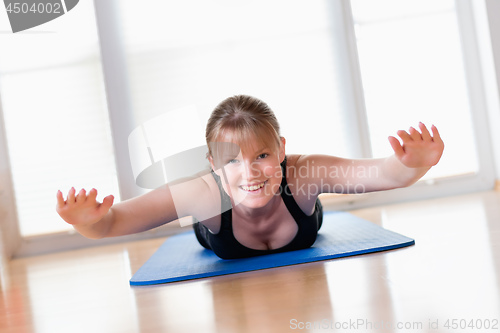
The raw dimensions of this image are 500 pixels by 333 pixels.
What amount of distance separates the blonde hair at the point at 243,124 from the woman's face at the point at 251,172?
2 centimetres

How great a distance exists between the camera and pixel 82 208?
1383 millimetres

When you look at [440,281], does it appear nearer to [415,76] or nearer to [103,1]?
[415,76]

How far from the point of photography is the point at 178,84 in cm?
318

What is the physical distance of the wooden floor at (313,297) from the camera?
95 centimetres

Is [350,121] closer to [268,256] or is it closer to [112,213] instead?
[268,256]

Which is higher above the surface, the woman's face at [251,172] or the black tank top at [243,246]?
the woman's face at [251,172]

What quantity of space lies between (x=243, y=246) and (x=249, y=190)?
27 centimetres

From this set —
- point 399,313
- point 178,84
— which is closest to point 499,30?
point 178,84

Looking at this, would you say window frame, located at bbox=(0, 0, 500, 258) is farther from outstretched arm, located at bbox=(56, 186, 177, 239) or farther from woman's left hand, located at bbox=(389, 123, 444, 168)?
woman's left hand, located at bbox=(389, 123, 444, 168)

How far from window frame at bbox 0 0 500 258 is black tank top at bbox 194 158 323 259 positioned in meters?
1.43

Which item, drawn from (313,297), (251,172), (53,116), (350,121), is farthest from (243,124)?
(53,116)

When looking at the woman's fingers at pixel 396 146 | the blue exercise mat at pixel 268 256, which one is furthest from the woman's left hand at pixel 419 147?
the blue exercise mat at pixel 268 256

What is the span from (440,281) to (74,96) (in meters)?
2.55

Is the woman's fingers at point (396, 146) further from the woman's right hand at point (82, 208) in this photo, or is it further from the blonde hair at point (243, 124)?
the woman's right hand at point (82, 208)
